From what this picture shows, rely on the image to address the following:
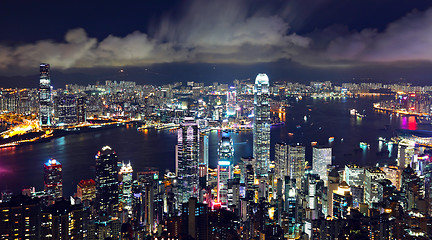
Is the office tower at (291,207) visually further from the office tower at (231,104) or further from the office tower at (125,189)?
the office tower at (231,104)

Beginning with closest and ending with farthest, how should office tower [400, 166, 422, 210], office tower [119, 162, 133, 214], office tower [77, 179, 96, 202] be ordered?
office tower [400, 166, 422, 210] → office tower [119, 162, 133, 214] → office tower [77, 179, 96, 202]

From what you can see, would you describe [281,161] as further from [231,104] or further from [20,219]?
[20,219]

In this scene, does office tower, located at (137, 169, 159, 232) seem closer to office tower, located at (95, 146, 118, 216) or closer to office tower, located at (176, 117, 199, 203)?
office tower, located at (95, 146, 118, 216)

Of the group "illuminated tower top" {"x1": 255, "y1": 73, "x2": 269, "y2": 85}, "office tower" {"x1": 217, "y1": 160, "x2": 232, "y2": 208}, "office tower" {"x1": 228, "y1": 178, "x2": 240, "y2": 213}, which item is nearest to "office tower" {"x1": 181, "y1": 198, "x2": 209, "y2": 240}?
"office tower" {"x1": 228, "y1": 178, "x2": 240, "y2": 213}

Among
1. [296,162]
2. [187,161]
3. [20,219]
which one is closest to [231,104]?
[296,162]

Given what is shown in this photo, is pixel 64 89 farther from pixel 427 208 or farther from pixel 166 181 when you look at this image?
pixel 427 208
